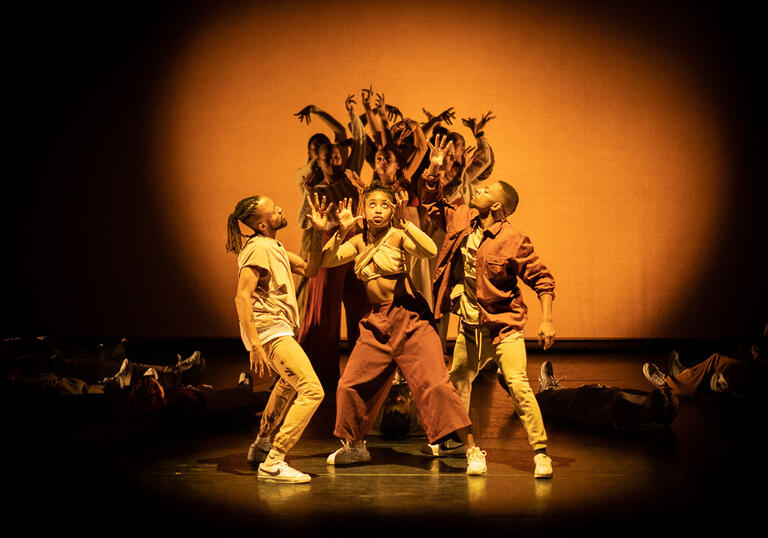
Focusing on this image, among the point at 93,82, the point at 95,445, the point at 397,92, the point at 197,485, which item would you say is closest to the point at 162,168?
→ the point at 93,82

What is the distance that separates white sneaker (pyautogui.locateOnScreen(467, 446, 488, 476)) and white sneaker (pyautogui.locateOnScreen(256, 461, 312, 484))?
0.66 m

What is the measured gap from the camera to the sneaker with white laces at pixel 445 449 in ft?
12.2

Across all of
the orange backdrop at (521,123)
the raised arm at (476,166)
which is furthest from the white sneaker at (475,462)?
the orange backdrop at (521,123)

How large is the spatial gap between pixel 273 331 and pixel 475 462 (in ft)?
3.25

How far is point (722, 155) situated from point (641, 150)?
745 mm

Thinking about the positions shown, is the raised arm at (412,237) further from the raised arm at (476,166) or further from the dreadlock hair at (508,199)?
A: the raised arm at (476,166)

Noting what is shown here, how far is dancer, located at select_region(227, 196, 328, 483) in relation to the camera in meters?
3.28

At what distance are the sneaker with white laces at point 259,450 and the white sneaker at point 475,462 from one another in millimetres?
883

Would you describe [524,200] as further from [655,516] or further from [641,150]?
[655,516]

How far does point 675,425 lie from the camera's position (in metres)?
4.25

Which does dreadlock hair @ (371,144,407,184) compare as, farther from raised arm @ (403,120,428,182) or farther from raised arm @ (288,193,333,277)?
raised arm @ (288,193,333,277)

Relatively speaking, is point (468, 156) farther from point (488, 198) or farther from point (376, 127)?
point (488, 198)

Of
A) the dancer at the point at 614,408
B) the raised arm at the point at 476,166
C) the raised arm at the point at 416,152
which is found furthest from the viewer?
the raised arm at the point at 476,166

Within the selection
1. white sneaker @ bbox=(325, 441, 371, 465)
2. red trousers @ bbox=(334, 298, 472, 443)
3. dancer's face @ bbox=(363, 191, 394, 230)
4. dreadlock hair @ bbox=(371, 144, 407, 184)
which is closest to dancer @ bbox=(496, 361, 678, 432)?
red trousers @ bbox=(334, 298, 472, 443)
